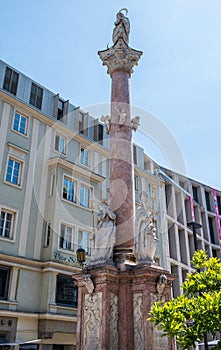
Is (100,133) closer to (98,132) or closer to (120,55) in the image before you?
(98,132)

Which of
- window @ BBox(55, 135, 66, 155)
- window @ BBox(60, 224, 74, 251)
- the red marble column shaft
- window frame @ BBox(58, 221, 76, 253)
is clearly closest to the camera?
the red marble column shaft

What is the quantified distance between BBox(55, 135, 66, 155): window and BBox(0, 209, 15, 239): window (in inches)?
253

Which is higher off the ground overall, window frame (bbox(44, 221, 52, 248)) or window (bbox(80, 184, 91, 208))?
window (bbox(80, 184, 91, 208))

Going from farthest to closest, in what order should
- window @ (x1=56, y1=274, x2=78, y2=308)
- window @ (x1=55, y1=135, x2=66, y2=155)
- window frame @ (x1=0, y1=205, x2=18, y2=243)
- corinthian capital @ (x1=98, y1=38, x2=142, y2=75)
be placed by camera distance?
window @ (x1=55, y1=135, x2=66, y2=155) → window @ (x1=56, y1=274, x2=78, y2=308) → window frame @ (x1=0, y1=205, x2=18, y2=243) → corinthian capital @ (x1=98, y1=38, x2=142, y2=75)

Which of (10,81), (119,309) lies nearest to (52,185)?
(10,81)

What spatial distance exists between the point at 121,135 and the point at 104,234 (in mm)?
3994

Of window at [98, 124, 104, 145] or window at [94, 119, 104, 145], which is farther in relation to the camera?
window at [98, 124, 104, 145]

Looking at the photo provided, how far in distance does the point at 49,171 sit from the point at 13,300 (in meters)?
8.61

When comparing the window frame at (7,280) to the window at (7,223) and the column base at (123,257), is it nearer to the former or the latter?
the window at (7,223)

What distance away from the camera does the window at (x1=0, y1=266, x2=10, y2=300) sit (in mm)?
19609

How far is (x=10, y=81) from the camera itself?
24266mm

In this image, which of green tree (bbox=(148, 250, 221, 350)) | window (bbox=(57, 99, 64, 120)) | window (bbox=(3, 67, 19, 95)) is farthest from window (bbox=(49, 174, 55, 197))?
green tree (bbox=(148, 250, 221, 350))

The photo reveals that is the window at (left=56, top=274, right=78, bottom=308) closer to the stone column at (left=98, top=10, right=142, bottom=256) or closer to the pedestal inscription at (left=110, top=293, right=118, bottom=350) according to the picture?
the stone column at (left=98, top=10, right=142, bottom=256)

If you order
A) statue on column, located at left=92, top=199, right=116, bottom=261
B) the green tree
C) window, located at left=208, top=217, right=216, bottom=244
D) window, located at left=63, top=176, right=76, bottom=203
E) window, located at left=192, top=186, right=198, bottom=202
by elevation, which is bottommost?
the green tree
